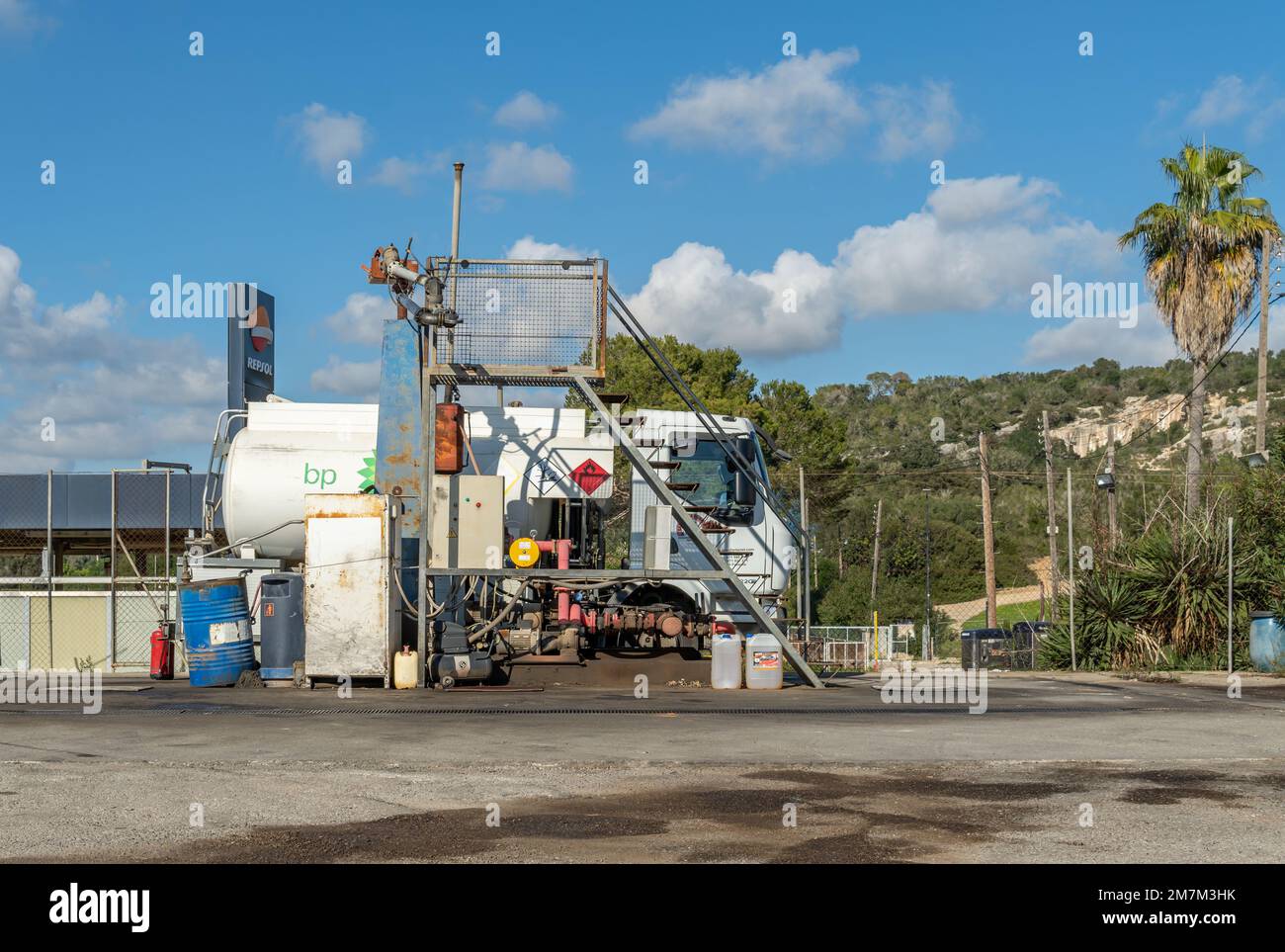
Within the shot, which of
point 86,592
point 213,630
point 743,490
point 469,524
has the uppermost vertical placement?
point 743,490

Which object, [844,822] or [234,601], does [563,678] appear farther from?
[844,822]

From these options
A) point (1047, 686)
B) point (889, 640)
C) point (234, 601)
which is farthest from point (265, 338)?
point (889, 640)

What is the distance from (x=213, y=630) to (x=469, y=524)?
12.1ft

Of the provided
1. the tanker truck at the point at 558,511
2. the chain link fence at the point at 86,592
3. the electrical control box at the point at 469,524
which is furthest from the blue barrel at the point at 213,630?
the chain link fence at the point at 86,592

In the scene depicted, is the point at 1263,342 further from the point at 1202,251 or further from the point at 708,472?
the point at 708,472

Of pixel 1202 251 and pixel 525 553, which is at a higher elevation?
pixel 1202 251

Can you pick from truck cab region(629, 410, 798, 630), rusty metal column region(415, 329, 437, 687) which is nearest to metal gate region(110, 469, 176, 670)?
rusty metal column region(415, 329, 437, 687)

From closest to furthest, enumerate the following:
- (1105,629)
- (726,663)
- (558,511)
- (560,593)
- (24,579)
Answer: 1. (726,663)
2. (560,593)
3. (558,511)
4. (1105,629)
5. (24,579)

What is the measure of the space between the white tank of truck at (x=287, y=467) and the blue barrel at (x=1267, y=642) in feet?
46.0

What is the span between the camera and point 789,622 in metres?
17.9

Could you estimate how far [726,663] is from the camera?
57.2 ft

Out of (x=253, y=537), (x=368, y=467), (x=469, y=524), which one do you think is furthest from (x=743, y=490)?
(x=253, y=537)

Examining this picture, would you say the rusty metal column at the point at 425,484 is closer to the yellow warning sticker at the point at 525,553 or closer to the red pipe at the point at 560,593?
the yellow warning sticker at the point at 525,553

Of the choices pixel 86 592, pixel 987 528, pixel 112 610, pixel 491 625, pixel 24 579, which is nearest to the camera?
pixel 491 625
